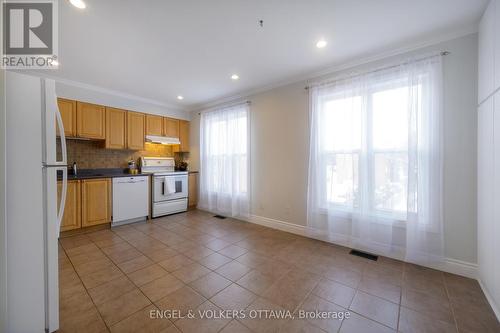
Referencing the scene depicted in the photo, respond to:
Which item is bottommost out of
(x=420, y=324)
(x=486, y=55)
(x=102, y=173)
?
(x=420, y=324)

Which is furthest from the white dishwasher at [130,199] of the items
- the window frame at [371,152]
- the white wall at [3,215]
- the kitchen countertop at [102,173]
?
the window frame at [371,152]

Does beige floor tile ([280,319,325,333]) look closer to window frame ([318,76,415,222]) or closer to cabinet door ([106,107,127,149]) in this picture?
window frame ([318,76,415,222])

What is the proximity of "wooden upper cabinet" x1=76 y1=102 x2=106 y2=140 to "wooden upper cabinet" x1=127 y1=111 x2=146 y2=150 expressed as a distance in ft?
1.46

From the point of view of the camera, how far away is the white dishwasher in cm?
368

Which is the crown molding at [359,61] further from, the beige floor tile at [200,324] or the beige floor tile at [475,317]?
the beige floor tile at [200,324]

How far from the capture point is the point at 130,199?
3840 millimetres

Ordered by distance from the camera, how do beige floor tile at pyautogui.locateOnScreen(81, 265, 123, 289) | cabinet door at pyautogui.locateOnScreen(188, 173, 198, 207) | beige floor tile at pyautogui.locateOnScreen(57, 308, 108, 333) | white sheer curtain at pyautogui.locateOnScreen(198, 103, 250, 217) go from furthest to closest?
cabinet door at pyautogui.locateOnScreen(188, 173, 198, 207) < white sheer curtain at pyautogui.locateOnScreen(198, 103, 250, 217) < beige floor tile at pyautogui.locateOnScreen(81, 265, 123, 289) < beige floor tile at pyautogui.locateOnScreen(57, 308, 108, 333)

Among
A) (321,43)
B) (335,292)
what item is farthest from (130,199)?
(321,43)

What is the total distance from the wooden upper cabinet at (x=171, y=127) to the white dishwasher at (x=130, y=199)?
4.24 feet

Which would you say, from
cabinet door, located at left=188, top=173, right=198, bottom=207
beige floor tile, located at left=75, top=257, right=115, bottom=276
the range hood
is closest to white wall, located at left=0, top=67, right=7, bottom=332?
beige floor tile, located at left=75, top=257, right=115, bottom=276

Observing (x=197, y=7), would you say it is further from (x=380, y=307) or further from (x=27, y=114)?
(x=380, y=307)

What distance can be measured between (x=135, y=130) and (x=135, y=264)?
2.98 m

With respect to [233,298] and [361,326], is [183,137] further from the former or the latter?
[361,326]

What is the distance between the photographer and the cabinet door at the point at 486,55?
1663mm
